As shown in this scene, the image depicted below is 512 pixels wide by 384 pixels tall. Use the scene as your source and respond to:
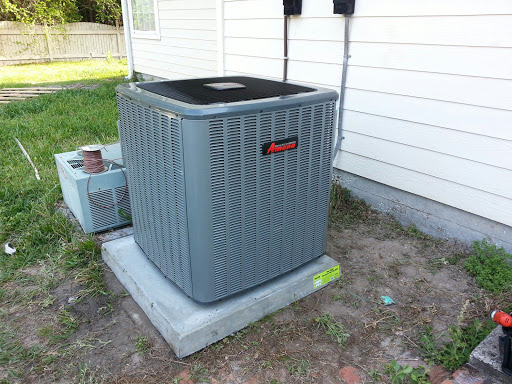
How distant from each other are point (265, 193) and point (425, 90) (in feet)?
5.08

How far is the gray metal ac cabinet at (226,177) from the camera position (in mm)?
1792

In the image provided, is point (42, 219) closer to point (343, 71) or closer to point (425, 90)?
point (343, 71)

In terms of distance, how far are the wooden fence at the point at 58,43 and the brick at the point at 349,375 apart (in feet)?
53.7

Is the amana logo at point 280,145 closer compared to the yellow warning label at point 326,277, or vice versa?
the amana logo at point 280,145

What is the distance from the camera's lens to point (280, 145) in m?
1.97

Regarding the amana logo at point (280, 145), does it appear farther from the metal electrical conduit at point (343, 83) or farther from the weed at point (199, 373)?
the metal electrical conduit at point (343, 83)

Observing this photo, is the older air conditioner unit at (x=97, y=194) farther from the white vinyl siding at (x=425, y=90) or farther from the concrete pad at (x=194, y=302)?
the white vinyl siding at (x=425, y=90)

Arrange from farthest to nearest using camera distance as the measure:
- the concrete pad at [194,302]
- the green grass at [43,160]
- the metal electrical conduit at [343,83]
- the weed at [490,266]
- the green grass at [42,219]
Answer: the metal electrical conduit at [343,83], the green grass at [43,160], the weed at [490,266], the green grass at [42,219], the concrete pad at [194,302]

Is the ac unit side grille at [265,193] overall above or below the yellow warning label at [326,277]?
above

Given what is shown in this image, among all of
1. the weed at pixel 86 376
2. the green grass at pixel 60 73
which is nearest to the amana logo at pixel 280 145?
the weed at pixel 86 376

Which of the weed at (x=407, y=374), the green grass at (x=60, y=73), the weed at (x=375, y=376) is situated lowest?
the weed at (x=375, y=376)

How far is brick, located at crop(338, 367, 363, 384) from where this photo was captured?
1.85m

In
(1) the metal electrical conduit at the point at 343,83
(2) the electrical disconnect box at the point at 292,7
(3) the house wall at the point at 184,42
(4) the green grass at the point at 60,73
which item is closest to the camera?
(1) the metal electrical conduit at the point at 343,83

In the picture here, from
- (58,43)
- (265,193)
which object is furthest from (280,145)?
(58,43)
